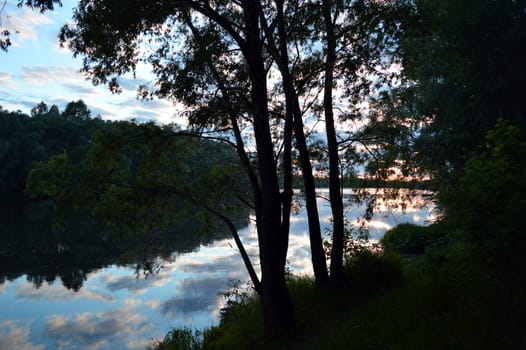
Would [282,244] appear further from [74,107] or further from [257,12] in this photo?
[74,107]

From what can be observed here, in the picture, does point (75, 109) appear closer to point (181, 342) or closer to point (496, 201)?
point (181, 342)

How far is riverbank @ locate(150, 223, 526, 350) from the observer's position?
5.89m

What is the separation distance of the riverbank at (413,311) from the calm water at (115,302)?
1915 mm

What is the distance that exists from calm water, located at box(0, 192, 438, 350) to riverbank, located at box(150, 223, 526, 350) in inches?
75.4

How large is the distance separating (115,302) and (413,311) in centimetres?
1334

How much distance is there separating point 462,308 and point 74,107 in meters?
98.8

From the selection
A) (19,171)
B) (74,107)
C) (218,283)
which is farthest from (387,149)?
(74,107)

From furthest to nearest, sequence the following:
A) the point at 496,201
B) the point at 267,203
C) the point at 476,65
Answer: the point at 476,65
the point at 267,203
the point at 496,201

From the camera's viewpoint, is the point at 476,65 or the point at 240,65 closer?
the point at 240,65

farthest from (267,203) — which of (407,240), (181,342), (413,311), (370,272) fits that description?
(407,240)

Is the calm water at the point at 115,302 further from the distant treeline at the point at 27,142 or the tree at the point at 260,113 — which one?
the distant treeline at the point at 27,142

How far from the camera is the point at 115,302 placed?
56.2 feet

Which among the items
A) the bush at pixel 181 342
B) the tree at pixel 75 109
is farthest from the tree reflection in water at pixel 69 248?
the tree at pixel 75 109

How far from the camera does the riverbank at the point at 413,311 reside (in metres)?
5.89
